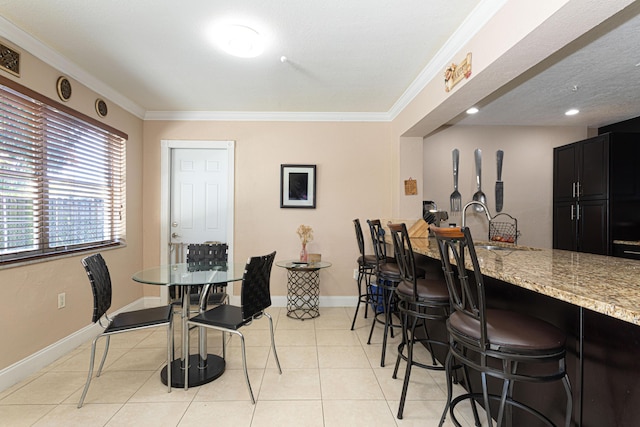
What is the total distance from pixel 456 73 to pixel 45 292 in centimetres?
357

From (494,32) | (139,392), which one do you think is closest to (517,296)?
(494,32)

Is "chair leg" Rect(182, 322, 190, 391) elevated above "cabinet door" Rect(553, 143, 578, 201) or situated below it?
below

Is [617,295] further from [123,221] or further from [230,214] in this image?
[123,221]

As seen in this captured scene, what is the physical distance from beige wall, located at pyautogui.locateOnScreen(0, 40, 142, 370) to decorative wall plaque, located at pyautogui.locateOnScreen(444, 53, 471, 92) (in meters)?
3.16

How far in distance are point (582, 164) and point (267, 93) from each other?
3.96 metres

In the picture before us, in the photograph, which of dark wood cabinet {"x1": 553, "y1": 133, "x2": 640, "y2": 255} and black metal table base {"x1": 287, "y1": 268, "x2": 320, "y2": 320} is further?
black metal table base {"x1": 287, "y1": 268, "x2": 320, "y2": 320}

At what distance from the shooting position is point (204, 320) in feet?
6.89

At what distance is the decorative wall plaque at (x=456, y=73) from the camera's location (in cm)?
213

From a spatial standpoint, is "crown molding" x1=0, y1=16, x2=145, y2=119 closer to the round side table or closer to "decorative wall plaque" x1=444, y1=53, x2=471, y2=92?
the round side table

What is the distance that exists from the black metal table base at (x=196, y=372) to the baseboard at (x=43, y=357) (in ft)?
3.13

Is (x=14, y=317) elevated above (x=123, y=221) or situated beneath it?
situated beneath

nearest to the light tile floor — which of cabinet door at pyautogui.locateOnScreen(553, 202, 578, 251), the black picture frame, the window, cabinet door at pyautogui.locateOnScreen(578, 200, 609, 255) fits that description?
the window

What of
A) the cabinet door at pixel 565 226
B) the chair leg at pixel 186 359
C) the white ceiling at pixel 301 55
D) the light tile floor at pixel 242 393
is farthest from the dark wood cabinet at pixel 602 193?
the chair leg at pixel 186 359

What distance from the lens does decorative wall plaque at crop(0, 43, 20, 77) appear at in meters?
2.12
